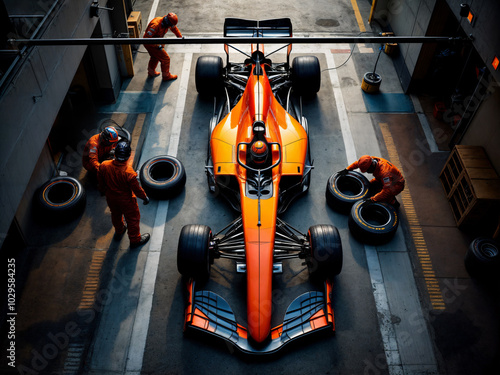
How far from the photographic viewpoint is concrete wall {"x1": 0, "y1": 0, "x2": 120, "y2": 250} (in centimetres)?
570

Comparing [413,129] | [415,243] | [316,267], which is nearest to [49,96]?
[316,267]

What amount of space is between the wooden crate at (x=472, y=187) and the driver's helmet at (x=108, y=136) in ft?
22.5

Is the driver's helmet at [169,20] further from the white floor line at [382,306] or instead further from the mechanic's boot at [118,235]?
the mechanic's boot at [118,235]

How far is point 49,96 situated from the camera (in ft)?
23.2

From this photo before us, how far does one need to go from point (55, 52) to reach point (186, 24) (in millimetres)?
7168

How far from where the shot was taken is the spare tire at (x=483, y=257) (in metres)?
7.06

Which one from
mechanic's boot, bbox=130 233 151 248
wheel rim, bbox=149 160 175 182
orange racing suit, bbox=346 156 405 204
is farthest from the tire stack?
mechanic's boot, bbox=130 233 151 248

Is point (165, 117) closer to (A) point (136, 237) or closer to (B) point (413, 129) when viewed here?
(A) point (136, 237)

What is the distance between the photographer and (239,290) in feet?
23.5

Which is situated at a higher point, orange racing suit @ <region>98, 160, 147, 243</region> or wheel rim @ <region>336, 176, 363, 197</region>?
orange racing suit @ <region>98, 160, 147, 243</region>

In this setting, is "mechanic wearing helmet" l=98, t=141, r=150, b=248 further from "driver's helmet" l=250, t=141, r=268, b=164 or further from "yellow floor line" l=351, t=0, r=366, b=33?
"yellow floor line" l=351, t=0, r=366, b=33

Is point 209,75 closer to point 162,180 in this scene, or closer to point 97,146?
point 162,180

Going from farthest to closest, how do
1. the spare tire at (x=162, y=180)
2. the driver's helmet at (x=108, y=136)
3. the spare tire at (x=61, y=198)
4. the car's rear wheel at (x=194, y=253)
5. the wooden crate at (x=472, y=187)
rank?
1. the spare tire at (x=162, y=180)
2. the driver's helmet at (x=108, y=136)
3. the spare tire at (x=61, y=198)
4. the wooden crate at (x=472, y=187)
5. the car's rear wheel at (x=194, y=253)

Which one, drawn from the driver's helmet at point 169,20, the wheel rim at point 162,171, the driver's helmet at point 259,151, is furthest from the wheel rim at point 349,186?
the driver's helmet at point 169,20
